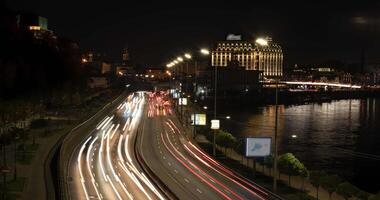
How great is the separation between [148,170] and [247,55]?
462 ft

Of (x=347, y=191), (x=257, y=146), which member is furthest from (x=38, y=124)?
(x=347, y=191)

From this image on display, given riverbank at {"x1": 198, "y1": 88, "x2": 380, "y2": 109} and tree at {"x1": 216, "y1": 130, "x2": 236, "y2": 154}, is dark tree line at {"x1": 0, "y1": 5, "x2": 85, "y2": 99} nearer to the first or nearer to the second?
tree at {"x1": 216, "y1": 130, "x2": 236, "y2": 154}

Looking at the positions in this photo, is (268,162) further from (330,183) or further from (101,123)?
(101,123)

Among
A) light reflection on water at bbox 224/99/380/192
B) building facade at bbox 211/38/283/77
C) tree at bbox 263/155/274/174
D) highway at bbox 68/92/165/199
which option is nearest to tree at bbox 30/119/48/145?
highway at bbox 68/92/165/199

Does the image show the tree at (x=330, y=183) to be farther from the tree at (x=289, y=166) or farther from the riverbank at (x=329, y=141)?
the riverbank at (x=329, y=141)

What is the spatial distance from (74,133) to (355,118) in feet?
168

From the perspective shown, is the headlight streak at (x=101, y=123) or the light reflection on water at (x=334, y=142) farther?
the headlight streak at (x=101, y=123)

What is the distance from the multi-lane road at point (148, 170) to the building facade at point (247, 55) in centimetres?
12116

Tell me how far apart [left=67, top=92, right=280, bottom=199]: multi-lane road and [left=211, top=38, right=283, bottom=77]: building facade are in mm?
121157

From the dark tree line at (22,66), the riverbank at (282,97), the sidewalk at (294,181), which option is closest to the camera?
the sidewalk at (294,181)

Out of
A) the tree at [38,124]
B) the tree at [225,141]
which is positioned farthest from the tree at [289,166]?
the tree at [38,124]

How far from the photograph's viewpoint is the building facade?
528 ft

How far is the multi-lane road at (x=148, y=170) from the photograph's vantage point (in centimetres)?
1888

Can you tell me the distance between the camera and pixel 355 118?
7844cm
